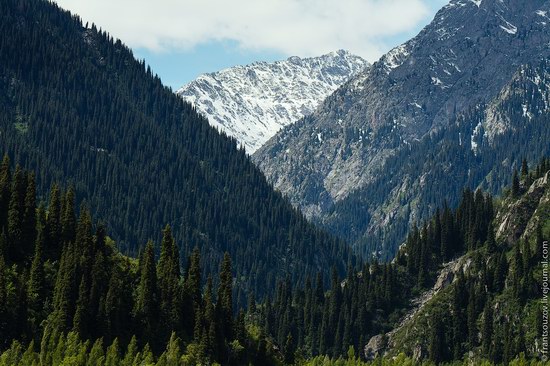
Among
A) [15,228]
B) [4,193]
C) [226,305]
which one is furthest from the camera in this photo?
[226,305]

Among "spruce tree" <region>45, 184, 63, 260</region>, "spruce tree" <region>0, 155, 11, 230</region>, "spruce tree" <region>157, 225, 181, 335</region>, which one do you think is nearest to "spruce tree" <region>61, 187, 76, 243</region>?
"spruce tree" <region>45, 184, 63, 260</region>

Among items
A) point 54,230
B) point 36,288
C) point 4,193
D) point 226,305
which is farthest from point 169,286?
point 4,193

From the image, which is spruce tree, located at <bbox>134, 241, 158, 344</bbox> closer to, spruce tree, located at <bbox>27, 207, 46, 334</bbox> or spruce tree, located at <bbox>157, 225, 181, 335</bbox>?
spruce tree, located at <bbox>157, 225, 181, 335</bbox>

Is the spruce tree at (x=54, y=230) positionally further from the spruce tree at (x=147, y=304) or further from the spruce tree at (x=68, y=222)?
the spruce tree at (x=147, y=304)

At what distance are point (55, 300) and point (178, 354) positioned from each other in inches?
794

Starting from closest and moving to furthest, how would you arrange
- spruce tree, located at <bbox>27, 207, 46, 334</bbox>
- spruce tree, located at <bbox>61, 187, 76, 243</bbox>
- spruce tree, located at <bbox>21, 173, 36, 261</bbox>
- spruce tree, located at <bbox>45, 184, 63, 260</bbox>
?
spruce tree, located at <bbox>27, 207, 46, 334</bbox>
spruce tree, located at <bbox>21, 173, 36, 261</bbox>
spruce tree, located at <bbox>45, 184, 63, 260</bbox>
spruce tree, located at <bbox>61, 187, 76, 243</bbox>

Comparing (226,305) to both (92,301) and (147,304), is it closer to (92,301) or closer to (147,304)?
(147,304)

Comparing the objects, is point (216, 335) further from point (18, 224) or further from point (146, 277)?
point (18, 224)

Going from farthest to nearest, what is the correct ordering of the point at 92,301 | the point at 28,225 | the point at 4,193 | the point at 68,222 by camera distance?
the point at 68,222 < the point at 4,193 < the point at 28,225 < the point at 92,301

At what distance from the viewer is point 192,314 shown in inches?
6097

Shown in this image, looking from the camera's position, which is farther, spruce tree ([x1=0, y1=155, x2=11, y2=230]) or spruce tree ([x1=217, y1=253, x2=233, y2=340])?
spruce tree ([x1=217, y1=253, x2=233, y2=340])

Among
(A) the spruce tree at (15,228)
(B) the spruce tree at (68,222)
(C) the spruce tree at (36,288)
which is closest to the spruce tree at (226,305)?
(B) the spruce tree at (68,222)

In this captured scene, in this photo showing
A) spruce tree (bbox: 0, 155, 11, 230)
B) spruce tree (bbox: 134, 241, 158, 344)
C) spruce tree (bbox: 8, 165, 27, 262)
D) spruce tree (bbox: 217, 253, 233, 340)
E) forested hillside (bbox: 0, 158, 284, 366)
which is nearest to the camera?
forested hillside (bbox: 0, 158, 284, 366)

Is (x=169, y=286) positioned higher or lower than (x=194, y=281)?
lower
